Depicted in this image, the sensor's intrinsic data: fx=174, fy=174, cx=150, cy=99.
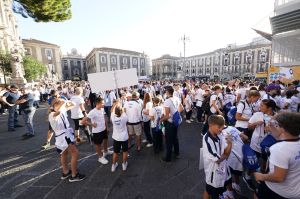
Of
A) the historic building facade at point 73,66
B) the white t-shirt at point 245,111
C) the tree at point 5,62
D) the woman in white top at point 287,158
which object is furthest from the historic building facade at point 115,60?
the woman in white top at point 287,158

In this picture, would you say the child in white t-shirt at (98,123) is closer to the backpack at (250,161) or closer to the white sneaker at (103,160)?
the white sneaker at (103,160)

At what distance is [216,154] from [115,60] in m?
60.1

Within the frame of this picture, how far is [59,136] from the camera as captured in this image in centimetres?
353

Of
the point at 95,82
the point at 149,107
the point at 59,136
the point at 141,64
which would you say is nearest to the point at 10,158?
the point at 59,136

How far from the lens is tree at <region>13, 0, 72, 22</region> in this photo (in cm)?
1118

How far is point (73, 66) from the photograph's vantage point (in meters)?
71.5

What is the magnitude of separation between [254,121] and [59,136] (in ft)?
12.3

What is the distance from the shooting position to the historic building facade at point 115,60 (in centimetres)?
5550

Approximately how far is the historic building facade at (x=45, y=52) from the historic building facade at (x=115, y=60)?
11.0m

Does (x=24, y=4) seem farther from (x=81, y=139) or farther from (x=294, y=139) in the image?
(x=294, y=139)

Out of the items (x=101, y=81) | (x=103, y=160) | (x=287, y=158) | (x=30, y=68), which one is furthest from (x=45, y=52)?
(x=287, y=158)

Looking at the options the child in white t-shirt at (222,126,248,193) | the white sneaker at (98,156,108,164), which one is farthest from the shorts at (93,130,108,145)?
the child in white t-shirt at (222,126,248,193)

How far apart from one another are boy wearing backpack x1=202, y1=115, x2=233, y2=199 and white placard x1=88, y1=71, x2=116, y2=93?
358 cm

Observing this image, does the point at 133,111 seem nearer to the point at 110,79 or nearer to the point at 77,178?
the point at 110,79
